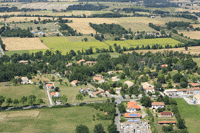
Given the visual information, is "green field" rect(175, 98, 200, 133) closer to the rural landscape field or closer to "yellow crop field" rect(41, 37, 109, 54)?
the rural landscape field

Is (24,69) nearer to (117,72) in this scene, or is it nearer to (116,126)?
(117,72)

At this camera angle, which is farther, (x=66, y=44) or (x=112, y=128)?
(x=66, y=44)

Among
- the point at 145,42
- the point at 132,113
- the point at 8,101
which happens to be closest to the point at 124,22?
the point at 145,42

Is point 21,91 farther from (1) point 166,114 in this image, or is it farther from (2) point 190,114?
(2) point 190,114

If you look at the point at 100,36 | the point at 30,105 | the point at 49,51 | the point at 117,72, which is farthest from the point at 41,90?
the point at 100,36

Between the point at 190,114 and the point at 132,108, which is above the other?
the point at 132,108

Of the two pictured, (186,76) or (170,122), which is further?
(186,76)

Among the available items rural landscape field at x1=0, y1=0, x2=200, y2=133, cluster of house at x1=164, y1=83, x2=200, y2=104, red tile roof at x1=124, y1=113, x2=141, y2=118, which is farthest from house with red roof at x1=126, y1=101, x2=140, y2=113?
cluster of house at x1=164, y1=83, x2=200, y2=104

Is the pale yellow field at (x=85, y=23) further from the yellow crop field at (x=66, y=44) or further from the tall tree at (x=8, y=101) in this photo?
the tall tree at (x=8, y=101)
